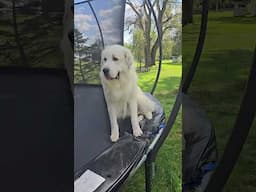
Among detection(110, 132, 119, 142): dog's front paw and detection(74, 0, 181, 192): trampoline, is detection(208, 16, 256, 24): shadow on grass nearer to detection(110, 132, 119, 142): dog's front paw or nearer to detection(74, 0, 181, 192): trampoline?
detection(74, 0, 181, 192): trampoline

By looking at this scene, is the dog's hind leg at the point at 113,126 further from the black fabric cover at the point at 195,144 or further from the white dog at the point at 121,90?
the black fabric cover at the point at 195,144

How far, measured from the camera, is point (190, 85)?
2059mm

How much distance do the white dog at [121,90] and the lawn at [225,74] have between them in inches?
10.8

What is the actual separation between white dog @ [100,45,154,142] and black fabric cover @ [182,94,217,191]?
0.21 meters

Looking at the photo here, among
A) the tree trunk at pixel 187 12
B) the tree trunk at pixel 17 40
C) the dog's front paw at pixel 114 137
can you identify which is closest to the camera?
the tree trunk at pixel 17 40

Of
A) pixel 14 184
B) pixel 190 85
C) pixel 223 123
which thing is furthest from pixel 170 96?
pixel 14 184

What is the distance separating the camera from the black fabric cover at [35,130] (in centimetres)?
183

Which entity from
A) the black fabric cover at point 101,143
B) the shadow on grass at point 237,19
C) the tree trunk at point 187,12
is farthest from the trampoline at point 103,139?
the shadow on grass at point 237,19

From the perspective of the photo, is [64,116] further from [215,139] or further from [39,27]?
[215,139]

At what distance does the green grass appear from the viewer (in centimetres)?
197

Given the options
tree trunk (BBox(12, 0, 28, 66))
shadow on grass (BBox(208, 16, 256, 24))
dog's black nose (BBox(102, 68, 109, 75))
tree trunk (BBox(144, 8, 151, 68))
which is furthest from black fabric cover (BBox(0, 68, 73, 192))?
shadow on grass (BBox(208, 16, 256, 24))

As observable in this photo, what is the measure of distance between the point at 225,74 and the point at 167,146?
0.46 m

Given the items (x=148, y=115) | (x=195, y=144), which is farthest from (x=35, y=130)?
(x=195, y=144)

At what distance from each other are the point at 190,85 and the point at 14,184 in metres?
0.96
